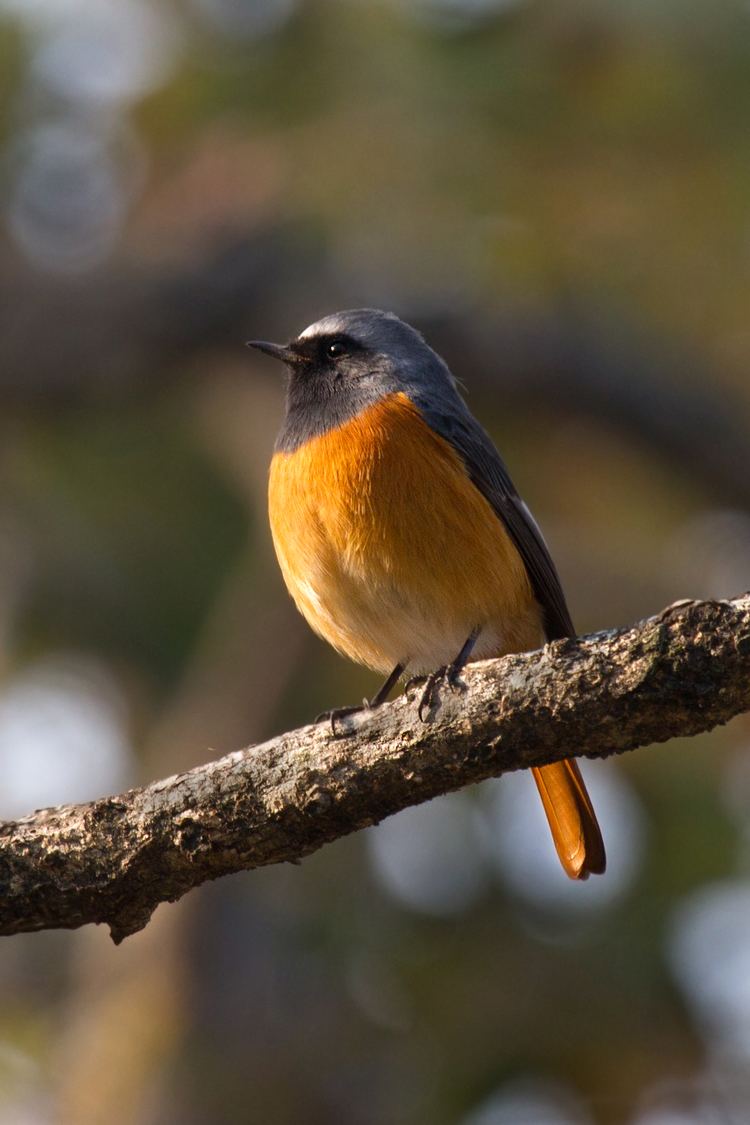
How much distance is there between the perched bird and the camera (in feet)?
16.0

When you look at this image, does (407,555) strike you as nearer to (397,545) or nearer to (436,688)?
(397,545)

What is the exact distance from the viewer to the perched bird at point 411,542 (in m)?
4.89

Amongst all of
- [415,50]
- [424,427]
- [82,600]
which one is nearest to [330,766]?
[424,427]

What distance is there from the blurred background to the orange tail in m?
4.47

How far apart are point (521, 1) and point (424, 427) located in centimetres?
696

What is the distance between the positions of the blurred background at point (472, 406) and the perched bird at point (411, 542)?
4.31 meters

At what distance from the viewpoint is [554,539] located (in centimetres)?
1057

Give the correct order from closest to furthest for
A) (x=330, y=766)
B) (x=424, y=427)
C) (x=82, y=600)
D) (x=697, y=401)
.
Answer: (x=330, y=766) < (x=424, y=427) < (x=697, y=401) < (x=82, y=600)

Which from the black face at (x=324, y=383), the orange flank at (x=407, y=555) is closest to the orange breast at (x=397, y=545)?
the orange flank at (x=407, y=555)

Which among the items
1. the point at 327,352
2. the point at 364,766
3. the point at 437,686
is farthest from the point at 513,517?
the point at 364,766

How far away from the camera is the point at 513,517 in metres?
5.35


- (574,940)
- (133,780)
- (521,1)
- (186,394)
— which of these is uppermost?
(521,1)

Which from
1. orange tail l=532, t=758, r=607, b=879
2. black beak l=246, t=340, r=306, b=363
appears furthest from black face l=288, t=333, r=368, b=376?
orange tail l=532, t=758, r=607, b=879

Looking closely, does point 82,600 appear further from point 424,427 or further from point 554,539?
point 424,427
